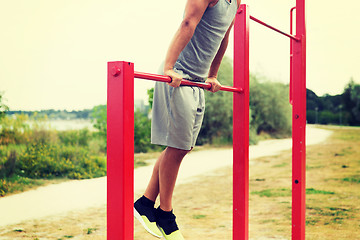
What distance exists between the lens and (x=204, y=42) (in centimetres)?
260

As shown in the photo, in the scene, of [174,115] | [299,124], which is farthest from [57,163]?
[174,115]

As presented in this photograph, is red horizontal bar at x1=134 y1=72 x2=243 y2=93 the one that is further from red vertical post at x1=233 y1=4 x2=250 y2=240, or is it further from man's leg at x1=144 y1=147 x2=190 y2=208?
man's leg at x1=144 y1=147 x2=190 y2=208

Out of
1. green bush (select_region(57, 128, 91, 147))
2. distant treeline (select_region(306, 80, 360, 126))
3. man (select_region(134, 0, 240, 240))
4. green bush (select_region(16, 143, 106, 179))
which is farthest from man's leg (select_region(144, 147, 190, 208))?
distant treeline (select_region(306, 80, 360, 126))

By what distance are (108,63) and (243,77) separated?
1.29m

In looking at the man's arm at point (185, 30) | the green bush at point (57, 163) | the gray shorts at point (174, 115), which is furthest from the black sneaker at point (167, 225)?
the green bush at point (57, 163)

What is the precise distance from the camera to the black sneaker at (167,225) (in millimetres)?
2645

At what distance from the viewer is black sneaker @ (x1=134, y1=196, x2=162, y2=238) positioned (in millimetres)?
2627

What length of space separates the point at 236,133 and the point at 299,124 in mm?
965

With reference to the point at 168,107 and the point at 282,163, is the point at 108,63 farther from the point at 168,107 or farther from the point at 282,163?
the point at 282,163

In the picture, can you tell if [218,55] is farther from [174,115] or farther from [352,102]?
[352,102]

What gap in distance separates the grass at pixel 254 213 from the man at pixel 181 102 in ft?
6.53

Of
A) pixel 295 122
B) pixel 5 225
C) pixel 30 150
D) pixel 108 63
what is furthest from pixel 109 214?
pixel 30 150

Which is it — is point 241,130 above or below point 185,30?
below

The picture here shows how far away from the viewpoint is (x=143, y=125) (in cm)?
1020
